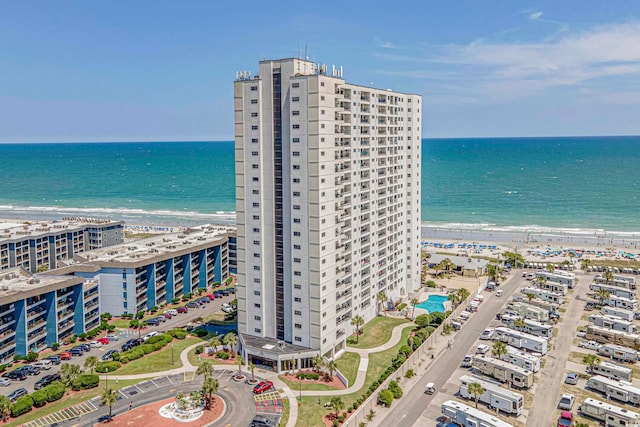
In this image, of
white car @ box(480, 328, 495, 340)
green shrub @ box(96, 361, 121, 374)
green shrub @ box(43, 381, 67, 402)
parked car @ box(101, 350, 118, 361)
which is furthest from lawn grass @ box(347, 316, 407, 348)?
green shrub @ box(43, 381, 67, 402)

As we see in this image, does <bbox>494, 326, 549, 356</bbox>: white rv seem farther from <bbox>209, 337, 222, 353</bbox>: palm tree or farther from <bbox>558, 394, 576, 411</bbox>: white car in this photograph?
<bbox>209, 337, 222, 353</bbox>: palm tree

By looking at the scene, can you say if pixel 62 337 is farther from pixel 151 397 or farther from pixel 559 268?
pixel 559 268

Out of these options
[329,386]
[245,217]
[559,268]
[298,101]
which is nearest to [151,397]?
[329,386]

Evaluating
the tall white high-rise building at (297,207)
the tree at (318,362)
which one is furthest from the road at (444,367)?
the tall white high-rise building at (297,207)

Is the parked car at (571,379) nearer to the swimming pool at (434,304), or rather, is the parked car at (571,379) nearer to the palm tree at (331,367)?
the palm tree at (331,367)

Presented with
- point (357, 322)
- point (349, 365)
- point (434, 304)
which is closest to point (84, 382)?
point (349, 365)

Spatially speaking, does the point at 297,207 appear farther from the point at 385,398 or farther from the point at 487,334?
the point at 487,334
